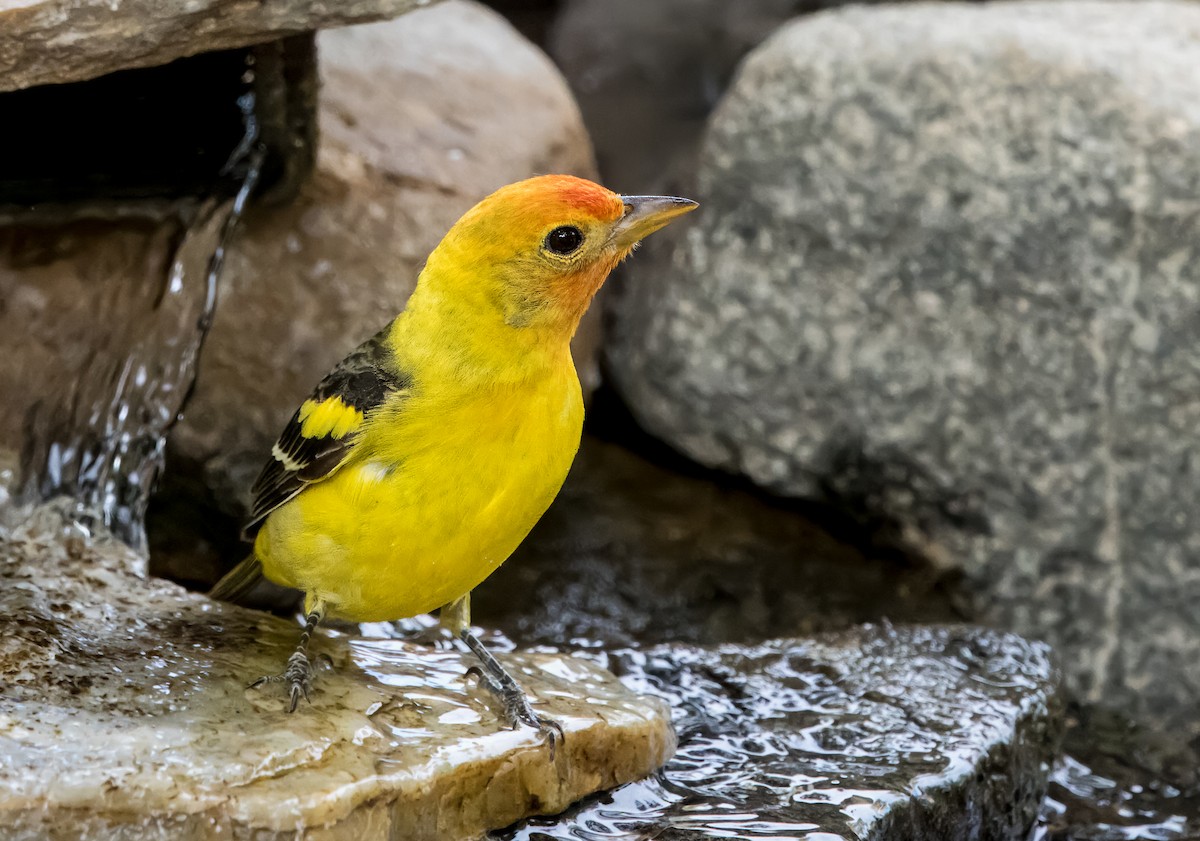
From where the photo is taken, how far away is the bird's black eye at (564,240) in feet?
11.1

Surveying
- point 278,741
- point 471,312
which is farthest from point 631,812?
point 471,312

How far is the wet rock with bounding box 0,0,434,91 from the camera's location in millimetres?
3451

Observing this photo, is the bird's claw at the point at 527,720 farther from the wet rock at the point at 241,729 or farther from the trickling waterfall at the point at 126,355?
the trickling waterfall at the point at 126,355

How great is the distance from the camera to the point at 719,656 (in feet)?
14.5

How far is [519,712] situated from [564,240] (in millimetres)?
1141

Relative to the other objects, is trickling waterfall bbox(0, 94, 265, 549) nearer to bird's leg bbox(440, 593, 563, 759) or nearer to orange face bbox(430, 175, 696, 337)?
bird's leg bbox(440, 593, 563, 759)

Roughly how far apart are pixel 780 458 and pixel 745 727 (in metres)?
1.91

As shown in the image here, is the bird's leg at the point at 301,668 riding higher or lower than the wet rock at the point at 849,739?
higher

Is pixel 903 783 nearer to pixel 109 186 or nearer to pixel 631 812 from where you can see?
pixel 631 812

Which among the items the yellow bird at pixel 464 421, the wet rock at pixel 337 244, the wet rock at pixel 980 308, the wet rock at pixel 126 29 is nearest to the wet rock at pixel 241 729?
the yellow bird at pixel 464 421

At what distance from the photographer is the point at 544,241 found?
3.38m

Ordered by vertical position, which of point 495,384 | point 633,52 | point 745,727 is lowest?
point 745,727

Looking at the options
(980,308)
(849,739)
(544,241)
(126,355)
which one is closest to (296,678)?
(544,241)

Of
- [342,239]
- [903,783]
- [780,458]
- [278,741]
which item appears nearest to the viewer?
[278,741]
